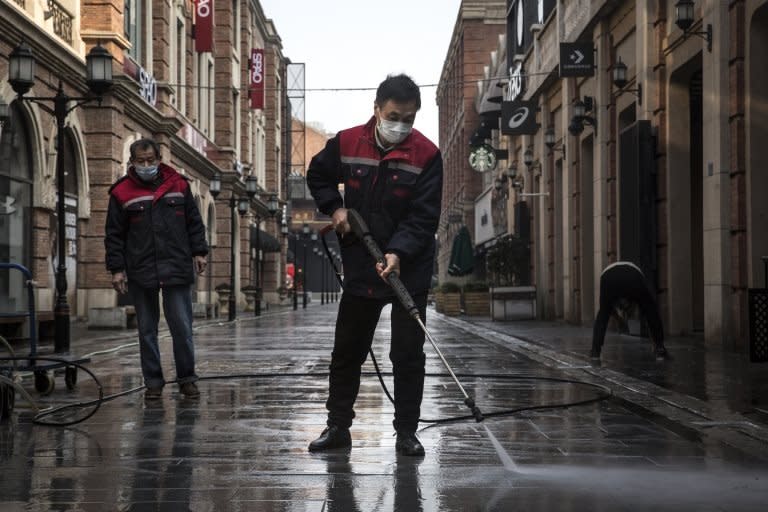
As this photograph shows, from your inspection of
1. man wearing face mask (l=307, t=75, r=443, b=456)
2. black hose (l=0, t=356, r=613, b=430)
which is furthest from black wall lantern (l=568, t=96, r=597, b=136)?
man wearing face mask (l=307, t=75, r=443, b=456)

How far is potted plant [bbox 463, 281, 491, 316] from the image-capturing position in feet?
111

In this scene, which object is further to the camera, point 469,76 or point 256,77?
point 469,76

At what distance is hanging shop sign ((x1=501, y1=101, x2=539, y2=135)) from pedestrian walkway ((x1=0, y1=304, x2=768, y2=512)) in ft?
71.3

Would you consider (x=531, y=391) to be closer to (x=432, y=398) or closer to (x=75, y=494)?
(x=432, y=398)

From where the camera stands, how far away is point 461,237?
37438 mm

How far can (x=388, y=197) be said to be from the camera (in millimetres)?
5746

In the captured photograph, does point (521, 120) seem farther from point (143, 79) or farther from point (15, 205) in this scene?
point (15, 205)

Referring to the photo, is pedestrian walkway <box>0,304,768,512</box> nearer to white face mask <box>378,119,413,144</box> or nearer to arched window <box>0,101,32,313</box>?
white face mask <box>378,119,413,144</box>

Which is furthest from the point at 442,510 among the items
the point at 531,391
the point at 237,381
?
the point at 237,381

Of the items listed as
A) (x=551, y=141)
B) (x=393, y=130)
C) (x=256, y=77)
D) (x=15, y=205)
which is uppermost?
(x=256, y=77)

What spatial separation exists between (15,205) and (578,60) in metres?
11.4

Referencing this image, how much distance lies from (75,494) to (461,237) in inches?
1303

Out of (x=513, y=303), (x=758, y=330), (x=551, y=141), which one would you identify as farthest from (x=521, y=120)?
(x=758, y=330)

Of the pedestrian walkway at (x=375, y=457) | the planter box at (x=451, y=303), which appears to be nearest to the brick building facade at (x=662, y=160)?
the pedestrian walkway at (x=375, y=457)
